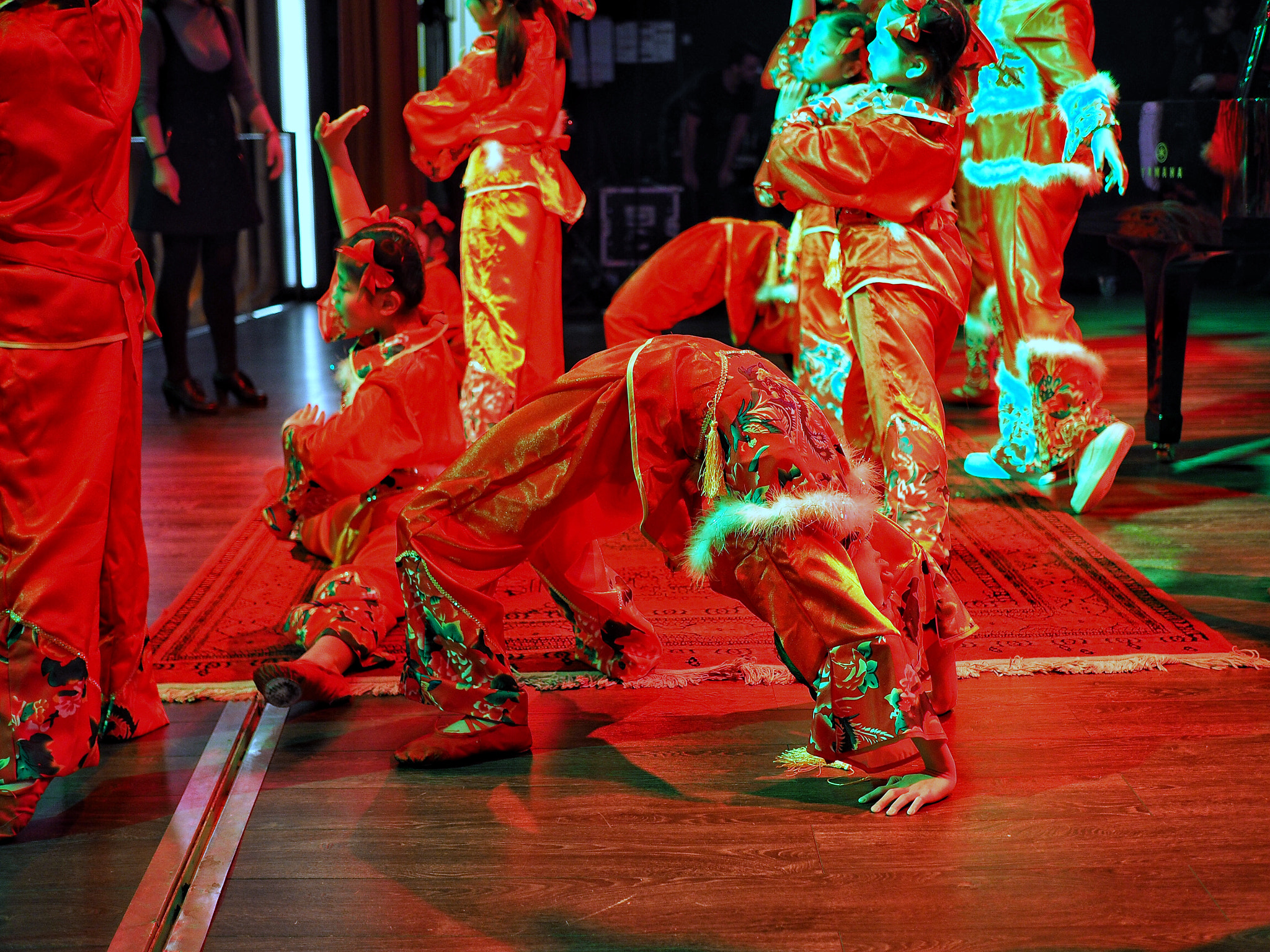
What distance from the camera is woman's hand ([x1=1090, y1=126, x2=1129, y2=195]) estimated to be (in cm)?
335

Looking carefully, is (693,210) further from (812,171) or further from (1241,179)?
(812,171)

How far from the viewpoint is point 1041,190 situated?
3387mm

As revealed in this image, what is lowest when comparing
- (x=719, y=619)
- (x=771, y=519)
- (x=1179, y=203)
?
(x=719, y=619)

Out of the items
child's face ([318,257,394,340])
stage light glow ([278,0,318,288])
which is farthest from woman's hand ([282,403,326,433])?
stage light glow ([278,0,318,288])

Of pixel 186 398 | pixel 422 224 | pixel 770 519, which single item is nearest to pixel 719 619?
pixel 770 519

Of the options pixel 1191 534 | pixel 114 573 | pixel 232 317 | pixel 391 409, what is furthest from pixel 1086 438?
pixel 232 317

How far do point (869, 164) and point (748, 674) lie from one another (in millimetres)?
1025

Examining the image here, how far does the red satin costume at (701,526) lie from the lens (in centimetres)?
164

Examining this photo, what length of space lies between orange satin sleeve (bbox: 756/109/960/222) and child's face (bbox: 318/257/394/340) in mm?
840

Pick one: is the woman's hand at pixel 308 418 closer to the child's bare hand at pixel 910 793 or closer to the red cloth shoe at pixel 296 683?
the red cloth shoe at pixel 296 683

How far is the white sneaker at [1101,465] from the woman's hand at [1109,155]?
0.71m

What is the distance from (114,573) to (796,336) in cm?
211

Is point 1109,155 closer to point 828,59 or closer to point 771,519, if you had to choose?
point 828,59

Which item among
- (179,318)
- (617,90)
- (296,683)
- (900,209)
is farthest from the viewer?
(617,90)
